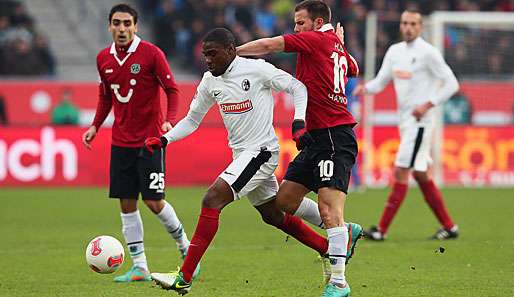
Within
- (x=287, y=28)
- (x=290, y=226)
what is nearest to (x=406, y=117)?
(x=290, y=226)

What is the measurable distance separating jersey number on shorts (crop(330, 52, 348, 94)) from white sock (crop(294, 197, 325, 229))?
0.98m

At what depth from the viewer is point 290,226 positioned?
8.39 metres

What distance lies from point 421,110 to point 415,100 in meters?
0.49

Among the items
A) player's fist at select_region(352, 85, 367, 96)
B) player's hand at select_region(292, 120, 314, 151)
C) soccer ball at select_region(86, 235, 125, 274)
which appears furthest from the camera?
player's fist at select_region(352, 85, 367, 96)

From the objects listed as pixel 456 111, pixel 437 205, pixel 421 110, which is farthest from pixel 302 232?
pixel 456 111

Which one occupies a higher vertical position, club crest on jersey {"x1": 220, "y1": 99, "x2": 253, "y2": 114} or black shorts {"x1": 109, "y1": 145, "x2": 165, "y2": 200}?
club crest on jersey {"x1": 220, "y1": 99, "x2": 253, "y2": 114}

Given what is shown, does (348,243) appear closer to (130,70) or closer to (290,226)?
(290,226)

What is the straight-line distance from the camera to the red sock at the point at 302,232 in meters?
8.38

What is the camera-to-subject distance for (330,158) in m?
7.88

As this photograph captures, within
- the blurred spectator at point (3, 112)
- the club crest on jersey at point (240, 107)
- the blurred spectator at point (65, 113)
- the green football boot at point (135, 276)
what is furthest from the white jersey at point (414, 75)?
the blurred spectator at point (3, 112)

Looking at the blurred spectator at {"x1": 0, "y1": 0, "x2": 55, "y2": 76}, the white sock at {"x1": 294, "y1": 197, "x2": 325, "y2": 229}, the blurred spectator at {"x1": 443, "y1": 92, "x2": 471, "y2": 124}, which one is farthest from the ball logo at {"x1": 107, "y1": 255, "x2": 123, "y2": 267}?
the blurred spectator at {"x1": 0, "y1": 0, "x2": 55, "y2": 76}

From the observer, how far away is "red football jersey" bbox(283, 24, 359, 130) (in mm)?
7867

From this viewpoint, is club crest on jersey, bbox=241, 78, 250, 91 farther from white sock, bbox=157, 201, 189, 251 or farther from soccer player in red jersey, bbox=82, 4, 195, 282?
white sock, bbox=157, 201, 189, 251

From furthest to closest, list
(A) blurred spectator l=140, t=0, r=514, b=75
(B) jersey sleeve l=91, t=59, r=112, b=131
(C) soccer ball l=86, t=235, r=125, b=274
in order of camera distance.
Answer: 1. (A) blurred spectator l=140, t=0, r=514, b=75
2. (B) jersey sleeve l=91, t=59, r=112, b=131
3. (C) soccer ball l=86, t=235, r=125, b=274
